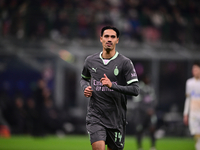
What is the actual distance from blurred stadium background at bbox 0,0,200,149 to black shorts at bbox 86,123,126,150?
34.6 ft

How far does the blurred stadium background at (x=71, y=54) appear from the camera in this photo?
17.3m

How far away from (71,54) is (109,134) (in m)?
12.4

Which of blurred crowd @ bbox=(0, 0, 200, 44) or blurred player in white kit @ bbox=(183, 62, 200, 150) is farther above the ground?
blurred crowd @ bbox=(0, 0, 200, 44)

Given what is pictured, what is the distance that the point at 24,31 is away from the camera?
1795 cm

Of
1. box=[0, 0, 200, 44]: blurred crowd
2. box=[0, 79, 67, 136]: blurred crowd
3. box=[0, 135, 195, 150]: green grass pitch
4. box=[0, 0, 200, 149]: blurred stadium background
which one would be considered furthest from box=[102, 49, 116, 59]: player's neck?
box=[0, 0, 200, 44]: blurred crowd

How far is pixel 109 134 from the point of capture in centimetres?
569

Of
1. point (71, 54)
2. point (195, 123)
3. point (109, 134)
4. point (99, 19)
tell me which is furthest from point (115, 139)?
point (99, 19)

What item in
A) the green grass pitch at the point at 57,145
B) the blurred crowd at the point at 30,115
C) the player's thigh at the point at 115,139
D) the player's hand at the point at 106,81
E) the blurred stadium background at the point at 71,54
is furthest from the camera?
the blurred stadium background at the point at 71,54

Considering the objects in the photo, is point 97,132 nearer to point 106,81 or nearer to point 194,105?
point 106,81

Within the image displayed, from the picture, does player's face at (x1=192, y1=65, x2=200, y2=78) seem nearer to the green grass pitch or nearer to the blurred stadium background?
the green grass pitch

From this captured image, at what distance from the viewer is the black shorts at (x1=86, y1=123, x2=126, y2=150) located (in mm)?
5586

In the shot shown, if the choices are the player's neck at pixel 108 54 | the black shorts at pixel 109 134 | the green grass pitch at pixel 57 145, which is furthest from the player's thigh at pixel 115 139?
the green grass pitch at pixel 57 145

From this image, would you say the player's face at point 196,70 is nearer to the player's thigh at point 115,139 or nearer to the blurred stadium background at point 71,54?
the player's thigh at point 115,139

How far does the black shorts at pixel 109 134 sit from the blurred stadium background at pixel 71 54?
10.6 metres
